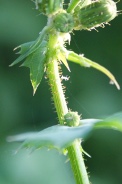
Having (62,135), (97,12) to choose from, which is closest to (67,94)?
(97,12)

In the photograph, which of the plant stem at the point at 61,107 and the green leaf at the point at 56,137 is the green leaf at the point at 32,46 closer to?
the plant stem at the point at 61,107

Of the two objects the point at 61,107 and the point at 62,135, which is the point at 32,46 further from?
the point at 62,135

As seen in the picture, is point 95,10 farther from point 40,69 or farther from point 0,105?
point 0,105

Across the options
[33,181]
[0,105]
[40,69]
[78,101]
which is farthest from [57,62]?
[78,101]

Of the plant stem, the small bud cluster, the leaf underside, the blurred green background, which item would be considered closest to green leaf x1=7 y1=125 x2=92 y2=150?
the leaf underside

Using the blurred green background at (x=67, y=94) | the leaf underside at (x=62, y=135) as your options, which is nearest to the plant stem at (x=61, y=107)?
the leaf underside at (x=62, y=135)
